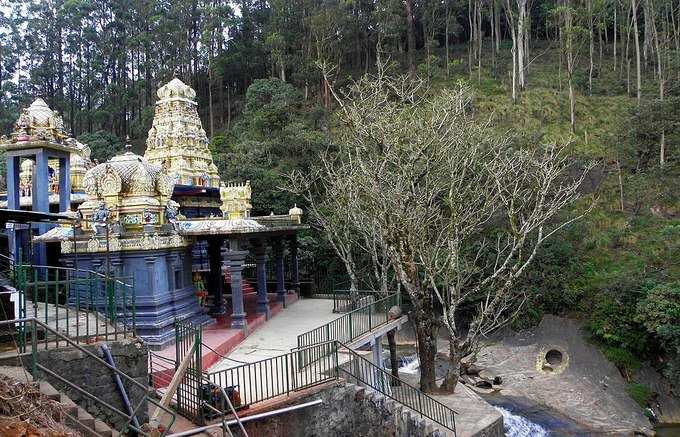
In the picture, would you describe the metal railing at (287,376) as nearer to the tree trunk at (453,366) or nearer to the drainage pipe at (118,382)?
the drainage pipe at (118,382)

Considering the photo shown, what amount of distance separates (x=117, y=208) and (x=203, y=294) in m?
5.00

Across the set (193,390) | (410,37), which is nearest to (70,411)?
(193,390)

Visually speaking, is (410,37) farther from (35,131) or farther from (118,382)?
(118,382)

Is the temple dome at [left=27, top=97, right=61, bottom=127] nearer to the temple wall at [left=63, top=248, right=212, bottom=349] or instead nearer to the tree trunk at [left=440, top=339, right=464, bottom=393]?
the temple wall at [left=63, top=248, right=212, bottom=349]

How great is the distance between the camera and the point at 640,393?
1750 cm

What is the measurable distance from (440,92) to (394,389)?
24.7m

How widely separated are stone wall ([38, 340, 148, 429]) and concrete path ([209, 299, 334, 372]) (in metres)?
3.62

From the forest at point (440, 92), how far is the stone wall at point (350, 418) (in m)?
8.03

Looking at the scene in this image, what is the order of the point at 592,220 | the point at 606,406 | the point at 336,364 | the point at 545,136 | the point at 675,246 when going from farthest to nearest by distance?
the point at 545,136
the point at 592,220
the point at 675,246
the point at 606,406
the point at 336,364

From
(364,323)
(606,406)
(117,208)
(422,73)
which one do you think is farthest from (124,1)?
(606,406)

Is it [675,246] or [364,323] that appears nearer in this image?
[364,323]

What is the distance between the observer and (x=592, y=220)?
82.3ft

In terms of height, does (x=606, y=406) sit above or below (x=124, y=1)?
below

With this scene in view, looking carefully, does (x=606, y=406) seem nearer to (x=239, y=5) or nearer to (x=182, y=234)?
(x=182, y=234)
